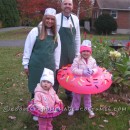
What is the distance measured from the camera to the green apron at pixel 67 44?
18.7 feet

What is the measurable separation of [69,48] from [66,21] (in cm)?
49

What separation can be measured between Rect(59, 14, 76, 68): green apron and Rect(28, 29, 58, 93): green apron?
389 mm

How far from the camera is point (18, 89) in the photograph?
25.3 feet

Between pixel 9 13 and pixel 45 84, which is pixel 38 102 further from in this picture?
pixel 9 13

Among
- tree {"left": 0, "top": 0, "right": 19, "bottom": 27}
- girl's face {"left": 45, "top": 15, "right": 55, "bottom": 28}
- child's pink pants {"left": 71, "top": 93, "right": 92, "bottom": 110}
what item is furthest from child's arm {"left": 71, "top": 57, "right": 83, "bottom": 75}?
tree {"left": 0, "top": 0, "right": 19, "bottom": 27}

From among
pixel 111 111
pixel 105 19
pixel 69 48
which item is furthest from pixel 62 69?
pixel 105 19

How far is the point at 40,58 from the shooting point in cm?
527

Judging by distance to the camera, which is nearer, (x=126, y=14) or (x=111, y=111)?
(x=111, y=111)

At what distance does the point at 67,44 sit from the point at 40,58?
73cm

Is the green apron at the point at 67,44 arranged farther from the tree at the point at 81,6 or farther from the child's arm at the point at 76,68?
the tree at the point at 81,6

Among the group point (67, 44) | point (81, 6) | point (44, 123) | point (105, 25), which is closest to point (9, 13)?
point (81, 6)

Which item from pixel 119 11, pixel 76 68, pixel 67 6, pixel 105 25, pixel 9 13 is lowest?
pixel 105 25

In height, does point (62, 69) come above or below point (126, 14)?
above

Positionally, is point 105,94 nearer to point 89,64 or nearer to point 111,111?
point 111,111
